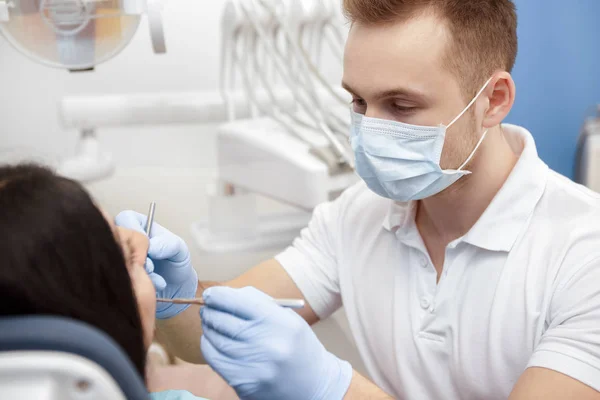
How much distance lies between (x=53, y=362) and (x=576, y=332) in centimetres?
85

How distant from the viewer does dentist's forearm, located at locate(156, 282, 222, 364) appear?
1313 mm

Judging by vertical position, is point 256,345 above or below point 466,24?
below

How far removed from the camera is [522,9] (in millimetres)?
2404

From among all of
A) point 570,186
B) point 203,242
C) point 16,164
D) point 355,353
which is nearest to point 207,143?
point 203,242

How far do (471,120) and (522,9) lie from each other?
1352 millimetres

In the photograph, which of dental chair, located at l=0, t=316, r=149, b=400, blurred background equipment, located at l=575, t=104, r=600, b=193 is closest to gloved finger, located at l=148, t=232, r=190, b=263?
dental chair, located at l=0, t=316, r=149, b=400

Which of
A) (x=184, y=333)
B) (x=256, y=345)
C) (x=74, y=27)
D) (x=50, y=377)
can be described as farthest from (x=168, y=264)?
(x=50, y=377)

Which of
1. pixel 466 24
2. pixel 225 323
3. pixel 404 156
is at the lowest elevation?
pixel 225 323

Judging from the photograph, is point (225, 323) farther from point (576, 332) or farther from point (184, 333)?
point (576, 332)

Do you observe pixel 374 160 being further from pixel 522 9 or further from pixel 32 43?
pixel 522 9

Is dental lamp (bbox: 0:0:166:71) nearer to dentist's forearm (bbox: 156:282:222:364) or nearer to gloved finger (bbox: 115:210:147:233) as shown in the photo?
gloved finger (bbox: 115:210:147:233)

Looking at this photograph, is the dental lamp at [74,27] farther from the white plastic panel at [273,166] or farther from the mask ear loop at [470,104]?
the mask ear loop at [470,104]

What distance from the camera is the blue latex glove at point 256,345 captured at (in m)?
0.95

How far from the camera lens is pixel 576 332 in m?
1.08
